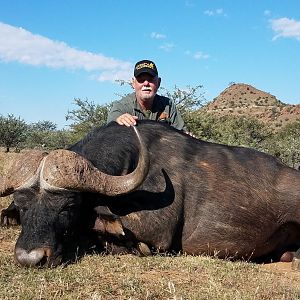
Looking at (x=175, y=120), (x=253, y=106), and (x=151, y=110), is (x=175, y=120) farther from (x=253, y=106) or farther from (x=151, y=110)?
(x=253, y=106)

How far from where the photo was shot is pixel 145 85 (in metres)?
6.44

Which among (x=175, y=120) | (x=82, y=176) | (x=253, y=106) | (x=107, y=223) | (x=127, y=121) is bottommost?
(x=107, y=223)

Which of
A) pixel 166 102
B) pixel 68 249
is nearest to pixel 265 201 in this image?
pixel 68 249

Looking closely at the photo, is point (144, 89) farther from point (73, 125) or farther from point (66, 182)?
point (73, 125)

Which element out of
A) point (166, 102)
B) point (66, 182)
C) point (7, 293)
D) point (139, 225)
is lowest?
point (7, 293)

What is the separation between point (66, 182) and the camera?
393 centimetres

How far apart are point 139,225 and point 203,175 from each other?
2.99 ft

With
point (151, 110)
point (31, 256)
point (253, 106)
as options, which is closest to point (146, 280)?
point (31, 256)

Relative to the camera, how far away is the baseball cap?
6.33m

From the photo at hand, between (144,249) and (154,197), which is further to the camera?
(154,197)

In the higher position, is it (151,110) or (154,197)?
(151,110)

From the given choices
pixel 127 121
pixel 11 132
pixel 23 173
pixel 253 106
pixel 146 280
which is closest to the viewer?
pixel 146 280

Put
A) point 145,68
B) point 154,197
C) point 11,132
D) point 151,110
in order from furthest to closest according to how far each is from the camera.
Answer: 1. point 11,132
2. point 151,110
3. point 145,68
4. point 154,197

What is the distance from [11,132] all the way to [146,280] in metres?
26.3
